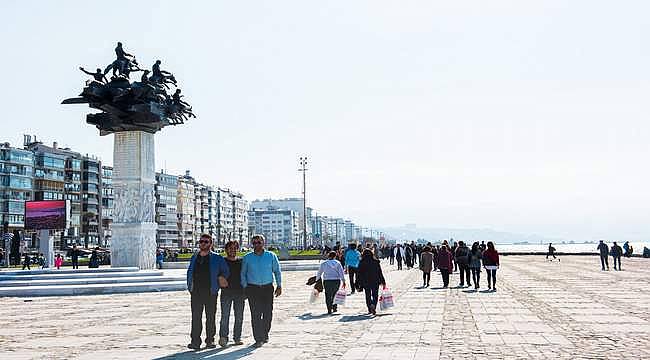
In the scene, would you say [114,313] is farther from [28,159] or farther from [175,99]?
[28,159]

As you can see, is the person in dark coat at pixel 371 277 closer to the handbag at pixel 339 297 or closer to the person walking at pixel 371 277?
the person walking at pixel 371 277

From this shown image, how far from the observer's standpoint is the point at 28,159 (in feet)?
334

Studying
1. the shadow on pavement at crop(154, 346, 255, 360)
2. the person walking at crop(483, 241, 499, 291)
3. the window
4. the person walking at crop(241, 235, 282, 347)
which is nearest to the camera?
the shadow on pavement at crop(154, 346, 255, 360)

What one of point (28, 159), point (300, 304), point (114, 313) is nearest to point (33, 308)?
point (114, 313)

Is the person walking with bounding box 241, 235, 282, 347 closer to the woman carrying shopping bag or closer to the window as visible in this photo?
the woman carrying shopping bag

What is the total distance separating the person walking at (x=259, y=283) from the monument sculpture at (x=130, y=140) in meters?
19.3

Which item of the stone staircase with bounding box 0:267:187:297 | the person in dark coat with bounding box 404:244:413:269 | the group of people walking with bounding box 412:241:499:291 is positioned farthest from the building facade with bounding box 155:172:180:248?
the group of people walking with bounding box 412:241:499:291

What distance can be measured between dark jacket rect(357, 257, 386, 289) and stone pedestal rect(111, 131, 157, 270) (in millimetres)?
16068

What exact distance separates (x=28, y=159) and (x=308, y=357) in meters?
102

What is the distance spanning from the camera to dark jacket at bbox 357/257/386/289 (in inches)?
612

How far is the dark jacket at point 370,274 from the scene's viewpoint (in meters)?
15.5

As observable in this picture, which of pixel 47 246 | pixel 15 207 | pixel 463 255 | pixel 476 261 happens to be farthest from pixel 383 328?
pixel 15 207

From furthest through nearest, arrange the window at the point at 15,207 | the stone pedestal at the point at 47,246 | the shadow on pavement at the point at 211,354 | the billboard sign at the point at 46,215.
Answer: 1. the window at the point at 15,207
2. the billboard sign at the point at 46,215
3. the stone pedestal at the point at 47,246
4. the shadow on pavement at the point at 211,354

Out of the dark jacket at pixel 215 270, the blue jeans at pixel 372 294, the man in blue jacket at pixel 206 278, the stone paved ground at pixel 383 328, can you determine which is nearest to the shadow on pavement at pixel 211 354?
the stone paved ground at pixel 383 328
